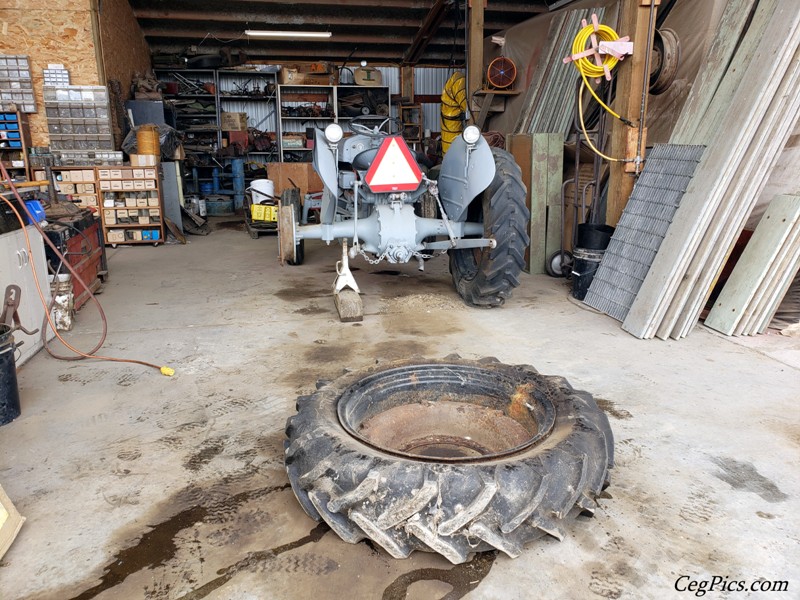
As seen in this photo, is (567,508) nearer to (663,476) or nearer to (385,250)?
(663,476)

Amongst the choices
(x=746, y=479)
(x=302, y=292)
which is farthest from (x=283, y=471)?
(x=302, y=292)

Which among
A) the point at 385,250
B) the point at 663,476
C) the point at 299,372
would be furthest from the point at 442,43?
the point at 663,476

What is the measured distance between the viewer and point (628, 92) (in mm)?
4750

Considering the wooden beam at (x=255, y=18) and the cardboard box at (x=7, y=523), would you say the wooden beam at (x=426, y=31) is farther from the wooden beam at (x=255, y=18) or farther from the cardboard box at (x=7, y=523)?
the cardboard box at (x=7, y=523)

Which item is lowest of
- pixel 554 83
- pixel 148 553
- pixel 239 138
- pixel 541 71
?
pixel 239 138

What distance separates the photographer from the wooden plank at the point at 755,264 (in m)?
3.69

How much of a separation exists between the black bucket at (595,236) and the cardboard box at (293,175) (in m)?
4.36

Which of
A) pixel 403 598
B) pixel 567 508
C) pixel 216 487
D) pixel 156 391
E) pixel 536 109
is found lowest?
pixel 156 391

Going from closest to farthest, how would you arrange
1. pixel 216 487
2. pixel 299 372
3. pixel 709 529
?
pixel 709 529 < pixel 216 487 < pixel 299 372

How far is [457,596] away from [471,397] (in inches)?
39.7

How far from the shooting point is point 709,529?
1.88m

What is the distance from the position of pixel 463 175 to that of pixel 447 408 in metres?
2.27

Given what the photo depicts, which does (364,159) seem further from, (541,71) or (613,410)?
(541,71)

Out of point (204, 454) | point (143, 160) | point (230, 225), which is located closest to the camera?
point (204, 454)
